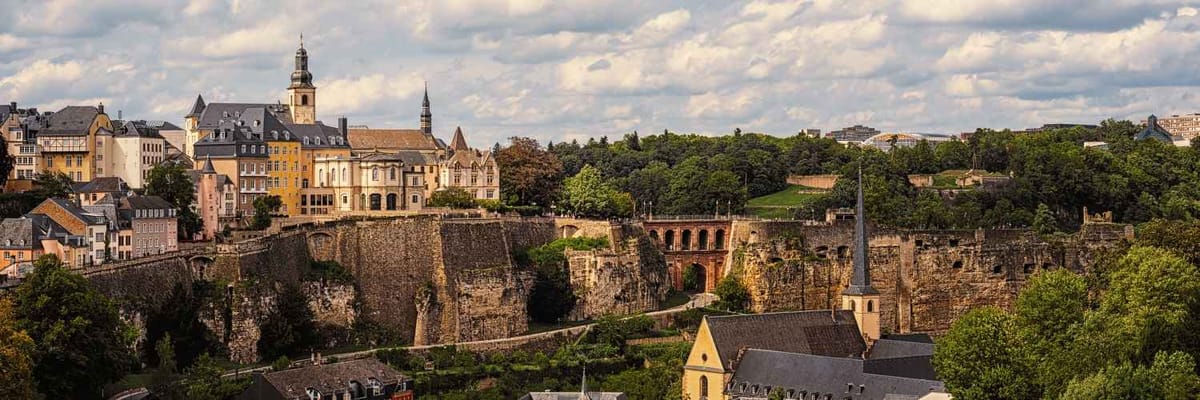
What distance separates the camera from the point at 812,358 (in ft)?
213

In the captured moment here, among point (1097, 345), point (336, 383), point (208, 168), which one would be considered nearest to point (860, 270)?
point (1097, 345)

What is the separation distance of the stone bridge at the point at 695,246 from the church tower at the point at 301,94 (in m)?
18.6

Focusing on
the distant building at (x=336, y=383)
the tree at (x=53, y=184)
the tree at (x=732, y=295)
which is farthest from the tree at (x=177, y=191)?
the tree at (x=732, y=295)

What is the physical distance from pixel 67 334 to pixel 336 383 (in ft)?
36.9

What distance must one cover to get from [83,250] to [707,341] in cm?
2443

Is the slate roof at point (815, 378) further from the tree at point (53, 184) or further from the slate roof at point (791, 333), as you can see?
the tree at point (53, 184)

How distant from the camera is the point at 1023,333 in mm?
62656

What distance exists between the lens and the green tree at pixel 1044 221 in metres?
101

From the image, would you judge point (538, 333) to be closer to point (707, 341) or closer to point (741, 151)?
point (707, 341)

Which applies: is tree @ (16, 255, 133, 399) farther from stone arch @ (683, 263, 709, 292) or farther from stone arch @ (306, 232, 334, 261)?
stone arch @ (683, 263, 709, 292)

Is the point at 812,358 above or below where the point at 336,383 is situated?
above

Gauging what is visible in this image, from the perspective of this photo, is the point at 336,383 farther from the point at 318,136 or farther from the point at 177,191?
the point at 318,136

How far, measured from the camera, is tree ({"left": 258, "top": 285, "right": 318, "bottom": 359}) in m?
73.2

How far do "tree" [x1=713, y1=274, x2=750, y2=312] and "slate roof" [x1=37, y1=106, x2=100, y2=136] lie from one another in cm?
3095
